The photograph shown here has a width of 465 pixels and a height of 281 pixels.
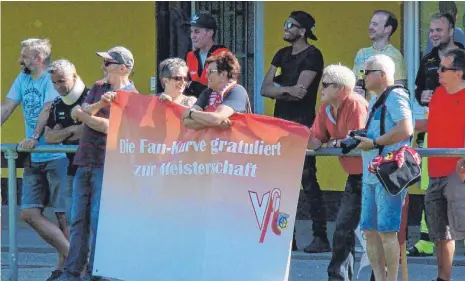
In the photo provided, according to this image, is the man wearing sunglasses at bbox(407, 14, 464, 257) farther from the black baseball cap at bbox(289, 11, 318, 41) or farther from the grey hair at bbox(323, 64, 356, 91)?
the grey hair at bbox(323, 64, 356, 91)

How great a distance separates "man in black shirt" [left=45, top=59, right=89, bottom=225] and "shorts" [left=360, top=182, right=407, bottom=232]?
2.28 metres

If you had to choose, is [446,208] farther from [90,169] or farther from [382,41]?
[90,169]

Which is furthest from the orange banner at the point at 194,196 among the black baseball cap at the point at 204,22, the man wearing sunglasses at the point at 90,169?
the black baseball cap at the point at 204,22

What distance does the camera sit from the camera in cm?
827

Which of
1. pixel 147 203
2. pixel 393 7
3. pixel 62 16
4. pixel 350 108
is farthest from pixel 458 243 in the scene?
pixel 62 16

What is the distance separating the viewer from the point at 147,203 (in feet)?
28.3

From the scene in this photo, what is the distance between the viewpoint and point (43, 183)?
9.65 m

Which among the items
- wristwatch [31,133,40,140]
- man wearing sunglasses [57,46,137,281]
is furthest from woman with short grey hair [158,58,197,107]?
wristwatch [31,133,40,140]

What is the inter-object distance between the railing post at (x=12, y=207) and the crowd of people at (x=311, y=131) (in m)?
0.16

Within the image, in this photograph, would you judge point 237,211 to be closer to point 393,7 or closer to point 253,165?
point 253,165

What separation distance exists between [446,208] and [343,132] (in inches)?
37.7

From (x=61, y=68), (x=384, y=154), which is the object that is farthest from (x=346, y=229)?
(x=61, y=68)

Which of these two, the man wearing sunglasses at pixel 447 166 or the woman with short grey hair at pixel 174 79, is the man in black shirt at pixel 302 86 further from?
the woman with short grey hair at pixel 174 79

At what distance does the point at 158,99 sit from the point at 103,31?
4817mm
